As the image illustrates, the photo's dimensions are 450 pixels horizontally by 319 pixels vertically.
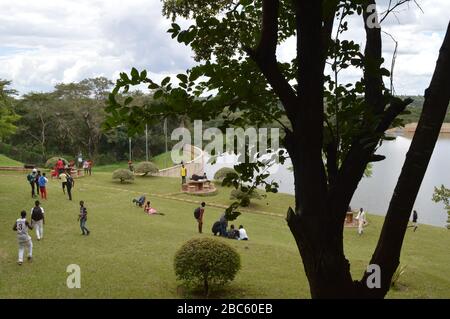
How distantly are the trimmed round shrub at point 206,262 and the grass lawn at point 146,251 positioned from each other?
55 cm

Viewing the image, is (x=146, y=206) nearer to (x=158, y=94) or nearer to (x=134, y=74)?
(x=158, y=94)

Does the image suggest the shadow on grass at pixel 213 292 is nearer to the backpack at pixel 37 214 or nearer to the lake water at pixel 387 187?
the backpack at pixel 37 214

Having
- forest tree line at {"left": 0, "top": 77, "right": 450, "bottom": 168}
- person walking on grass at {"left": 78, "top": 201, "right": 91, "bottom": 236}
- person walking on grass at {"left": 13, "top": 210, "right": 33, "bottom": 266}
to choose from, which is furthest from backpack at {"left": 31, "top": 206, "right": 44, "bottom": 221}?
forest tree line at {"left": 0, "top": 77, "right": 450, "bottom": 168}

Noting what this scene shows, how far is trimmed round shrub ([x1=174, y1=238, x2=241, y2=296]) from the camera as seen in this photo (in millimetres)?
10203

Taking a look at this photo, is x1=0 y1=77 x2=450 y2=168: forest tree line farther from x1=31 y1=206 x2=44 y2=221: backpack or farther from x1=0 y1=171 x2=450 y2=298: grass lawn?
x1=31 y1=206 x2=44 y2=221: backpack

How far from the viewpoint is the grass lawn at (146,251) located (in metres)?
10.9

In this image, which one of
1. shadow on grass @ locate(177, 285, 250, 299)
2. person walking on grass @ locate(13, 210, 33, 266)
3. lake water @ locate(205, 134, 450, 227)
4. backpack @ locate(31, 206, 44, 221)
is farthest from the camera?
lake water @ locate(205, 134, 450, 227)

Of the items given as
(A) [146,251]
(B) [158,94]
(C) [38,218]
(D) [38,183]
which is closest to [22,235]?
(C) [38,218]

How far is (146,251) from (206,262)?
467 centimetres

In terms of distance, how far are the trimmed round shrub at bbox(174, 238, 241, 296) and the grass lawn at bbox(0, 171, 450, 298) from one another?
55 cm

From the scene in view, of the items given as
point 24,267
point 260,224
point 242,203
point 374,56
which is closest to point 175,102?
point 242,203

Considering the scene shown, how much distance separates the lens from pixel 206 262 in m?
10.2

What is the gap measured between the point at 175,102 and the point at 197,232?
14378mm

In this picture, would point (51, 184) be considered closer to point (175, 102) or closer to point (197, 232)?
point (197, 232)
